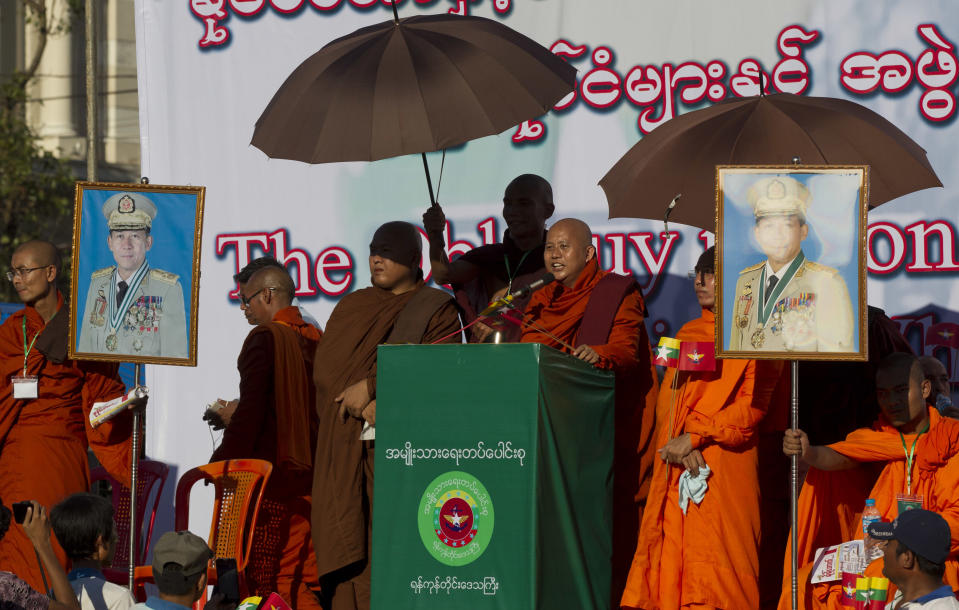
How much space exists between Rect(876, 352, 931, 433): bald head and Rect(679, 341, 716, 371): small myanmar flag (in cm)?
64

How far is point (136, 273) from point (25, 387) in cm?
113

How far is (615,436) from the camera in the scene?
18.7 ft

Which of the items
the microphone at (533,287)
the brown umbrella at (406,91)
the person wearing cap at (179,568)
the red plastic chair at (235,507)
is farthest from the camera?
the red plastic chair at (235,507)

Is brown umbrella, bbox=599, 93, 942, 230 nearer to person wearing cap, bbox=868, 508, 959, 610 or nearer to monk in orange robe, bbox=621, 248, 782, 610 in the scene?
monk in orange robe, bbox=621, 248, 782, 610

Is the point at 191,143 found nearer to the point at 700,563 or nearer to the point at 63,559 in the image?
the point at 63,559

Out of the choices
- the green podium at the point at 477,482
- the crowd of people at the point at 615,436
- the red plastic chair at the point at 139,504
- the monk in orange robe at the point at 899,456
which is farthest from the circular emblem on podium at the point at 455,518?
the red plastic chair at the point at 139,504

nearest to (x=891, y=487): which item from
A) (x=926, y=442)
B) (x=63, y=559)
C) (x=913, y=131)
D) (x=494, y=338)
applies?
(x=926, y=442)

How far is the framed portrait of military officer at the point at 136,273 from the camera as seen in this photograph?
17.9ft

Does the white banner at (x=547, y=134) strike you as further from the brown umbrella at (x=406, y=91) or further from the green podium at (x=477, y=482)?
the green podium at (x=477, y=482)

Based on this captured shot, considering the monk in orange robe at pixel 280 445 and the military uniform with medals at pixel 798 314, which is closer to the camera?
the military uniform with medals at pixel 798 314

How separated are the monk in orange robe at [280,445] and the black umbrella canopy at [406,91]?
1.00m

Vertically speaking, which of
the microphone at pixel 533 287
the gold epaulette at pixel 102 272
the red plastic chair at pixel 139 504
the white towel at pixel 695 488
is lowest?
the red plastic chair at pixel 139 504

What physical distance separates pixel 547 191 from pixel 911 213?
1.79 m

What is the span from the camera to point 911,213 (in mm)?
6812
